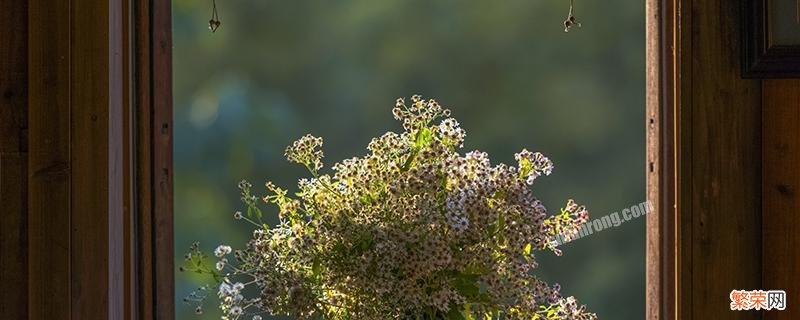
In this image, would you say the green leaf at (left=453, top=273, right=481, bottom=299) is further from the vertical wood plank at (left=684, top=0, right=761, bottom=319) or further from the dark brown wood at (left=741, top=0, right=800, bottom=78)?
the dark brown wood at (left=741, top=0, right=800, bottom=78)

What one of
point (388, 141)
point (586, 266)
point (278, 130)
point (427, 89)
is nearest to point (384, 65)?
point (427, 89)

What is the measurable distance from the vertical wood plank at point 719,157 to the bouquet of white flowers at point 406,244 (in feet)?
0.60

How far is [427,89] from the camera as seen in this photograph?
143 inches

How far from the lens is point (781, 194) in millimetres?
1568

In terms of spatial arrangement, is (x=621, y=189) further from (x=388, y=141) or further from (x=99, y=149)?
(x=99, y=149)

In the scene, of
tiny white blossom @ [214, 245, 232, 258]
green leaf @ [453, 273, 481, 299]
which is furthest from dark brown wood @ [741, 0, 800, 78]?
tiny white blossom @ [214, 245, 232, 258]

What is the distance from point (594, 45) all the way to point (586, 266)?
84cm

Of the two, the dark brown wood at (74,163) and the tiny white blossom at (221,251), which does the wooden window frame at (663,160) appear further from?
the dark brown wood at (74,163)

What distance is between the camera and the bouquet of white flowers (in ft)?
4.99

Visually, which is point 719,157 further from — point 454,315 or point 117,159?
point 117,159

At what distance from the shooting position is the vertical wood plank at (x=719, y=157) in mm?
1529

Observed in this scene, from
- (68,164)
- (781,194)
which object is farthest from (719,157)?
(68,164)

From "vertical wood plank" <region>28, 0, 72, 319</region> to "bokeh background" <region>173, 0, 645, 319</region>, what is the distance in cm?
174

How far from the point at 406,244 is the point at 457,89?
2126 millimetres
